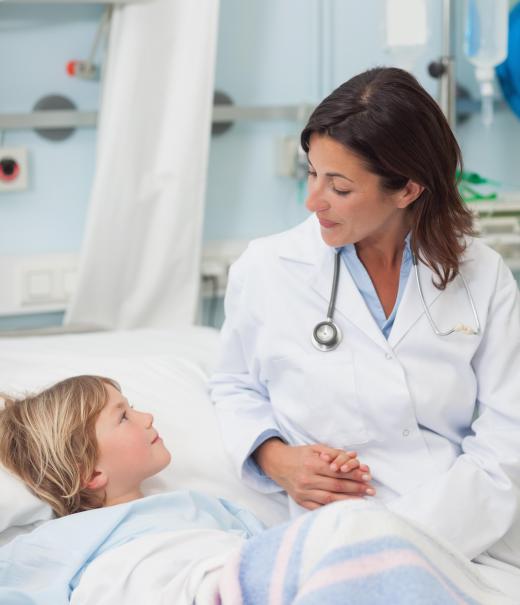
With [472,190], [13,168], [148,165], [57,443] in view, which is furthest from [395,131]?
[472,190]

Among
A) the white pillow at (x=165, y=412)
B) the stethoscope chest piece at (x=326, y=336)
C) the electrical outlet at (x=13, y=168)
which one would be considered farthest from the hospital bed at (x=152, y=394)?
the electrical outlet at (x=13, y=168)

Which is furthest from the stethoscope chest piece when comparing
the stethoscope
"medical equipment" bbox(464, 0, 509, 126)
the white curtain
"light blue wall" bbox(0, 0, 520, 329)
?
"medical equipment" bbox(464, 0, 509, 126)

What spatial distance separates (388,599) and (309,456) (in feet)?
1.77

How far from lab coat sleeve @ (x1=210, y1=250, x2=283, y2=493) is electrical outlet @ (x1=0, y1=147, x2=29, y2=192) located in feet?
2.75

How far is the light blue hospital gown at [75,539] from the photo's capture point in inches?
52.7

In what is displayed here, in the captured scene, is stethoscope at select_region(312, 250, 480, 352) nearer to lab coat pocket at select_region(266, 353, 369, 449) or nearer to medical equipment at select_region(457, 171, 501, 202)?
lab coat pocket at select_region(266, 353, 369, 449)

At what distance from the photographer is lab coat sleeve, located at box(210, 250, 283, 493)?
5.52 feet

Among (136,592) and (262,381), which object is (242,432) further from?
(136,592)

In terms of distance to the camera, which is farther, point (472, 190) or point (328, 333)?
point (472, 190)

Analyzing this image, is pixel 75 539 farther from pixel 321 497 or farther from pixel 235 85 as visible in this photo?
pixel 235 85

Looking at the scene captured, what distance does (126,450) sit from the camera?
61.4 inches

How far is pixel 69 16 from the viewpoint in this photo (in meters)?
2.32

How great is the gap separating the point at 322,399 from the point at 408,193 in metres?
0.39

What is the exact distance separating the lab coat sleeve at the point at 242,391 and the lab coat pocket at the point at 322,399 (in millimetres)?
57
